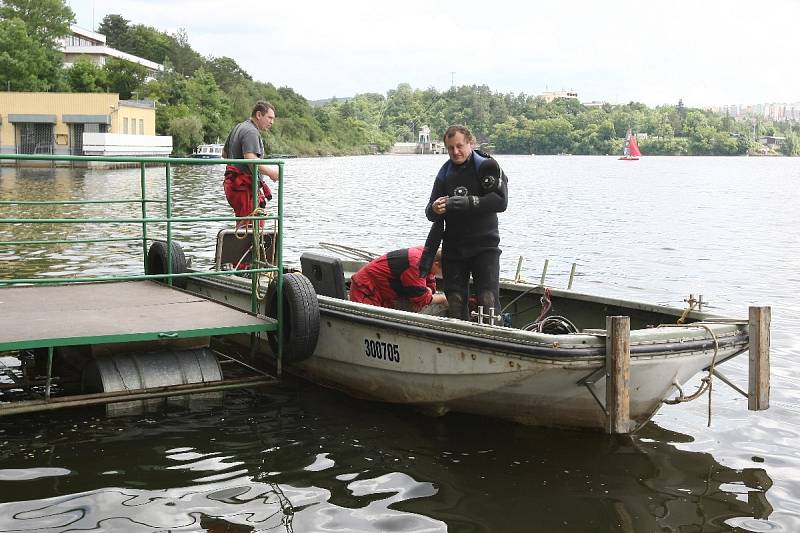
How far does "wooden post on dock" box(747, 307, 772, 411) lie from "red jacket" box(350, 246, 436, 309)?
282 cm

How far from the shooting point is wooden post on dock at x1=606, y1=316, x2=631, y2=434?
6.87 meters

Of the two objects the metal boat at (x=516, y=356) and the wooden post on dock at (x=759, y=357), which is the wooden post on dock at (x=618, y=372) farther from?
the wooden post on dock at (x=759, y=357)

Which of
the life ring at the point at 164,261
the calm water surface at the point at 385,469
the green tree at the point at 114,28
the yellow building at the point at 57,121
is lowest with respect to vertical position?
the calm water surface at the point at 385,469

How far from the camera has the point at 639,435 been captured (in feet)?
27.1

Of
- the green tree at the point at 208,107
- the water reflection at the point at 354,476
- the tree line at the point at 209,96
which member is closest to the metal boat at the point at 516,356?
the water reflection at the point at 354,476

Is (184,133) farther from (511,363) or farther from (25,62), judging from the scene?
(511,363)

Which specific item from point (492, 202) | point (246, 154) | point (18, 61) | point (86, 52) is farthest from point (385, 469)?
point (86, 52)

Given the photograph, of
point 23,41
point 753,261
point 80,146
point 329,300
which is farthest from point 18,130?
point 329,300

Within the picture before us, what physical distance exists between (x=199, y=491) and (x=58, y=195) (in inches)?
1381

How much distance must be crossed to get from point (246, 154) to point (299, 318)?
257 centimetres

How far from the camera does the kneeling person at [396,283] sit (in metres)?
8.89

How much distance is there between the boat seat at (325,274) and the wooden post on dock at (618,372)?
3.08 m

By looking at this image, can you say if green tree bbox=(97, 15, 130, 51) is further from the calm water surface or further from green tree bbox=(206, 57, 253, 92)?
the calm water surface

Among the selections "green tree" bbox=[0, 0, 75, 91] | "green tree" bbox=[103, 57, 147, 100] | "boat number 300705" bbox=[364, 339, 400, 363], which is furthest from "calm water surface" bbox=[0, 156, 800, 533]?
"green tree" bbox=[103, 57, 147, 100]
